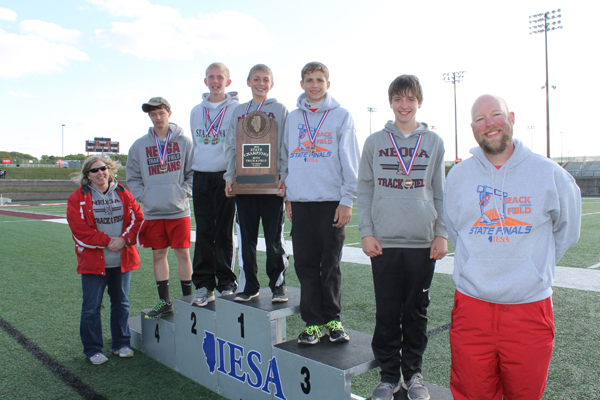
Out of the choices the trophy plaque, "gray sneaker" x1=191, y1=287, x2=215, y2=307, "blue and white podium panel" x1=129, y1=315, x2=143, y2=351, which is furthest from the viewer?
"blue and white podium panel" x1=129, y1=315, x2=143, y2=351

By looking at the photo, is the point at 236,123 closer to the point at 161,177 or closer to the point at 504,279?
the point at 161,177

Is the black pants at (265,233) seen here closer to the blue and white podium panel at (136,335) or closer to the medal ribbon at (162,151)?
the medal ribbon at (162,151)

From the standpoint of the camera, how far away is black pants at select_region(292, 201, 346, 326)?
266 centimetres

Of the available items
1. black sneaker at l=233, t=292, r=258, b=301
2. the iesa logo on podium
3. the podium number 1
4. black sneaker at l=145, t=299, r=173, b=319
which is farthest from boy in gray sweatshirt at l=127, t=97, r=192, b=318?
the podium number 1

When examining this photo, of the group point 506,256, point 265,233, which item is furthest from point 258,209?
point 506,256

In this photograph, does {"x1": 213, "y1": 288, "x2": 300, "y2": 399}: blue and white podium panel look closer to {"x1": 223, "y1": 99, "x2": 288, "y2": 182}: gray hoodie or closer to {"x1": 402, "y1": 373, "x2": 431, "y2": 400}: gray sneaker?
{"x1": 402, "y1": 373, "x2": 431, "y2": 400}: gray sneaker

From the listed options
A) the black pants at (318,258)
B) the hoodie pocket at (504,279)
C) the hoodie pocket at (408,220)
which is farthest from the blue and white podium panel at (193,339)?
the hoodie pocket at (504,279)

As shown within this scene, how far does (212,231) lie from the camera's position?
142 inches

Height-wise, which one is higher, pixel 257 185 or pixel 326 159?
pixel 326 159

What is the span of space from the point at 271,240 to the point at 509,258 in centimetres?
173

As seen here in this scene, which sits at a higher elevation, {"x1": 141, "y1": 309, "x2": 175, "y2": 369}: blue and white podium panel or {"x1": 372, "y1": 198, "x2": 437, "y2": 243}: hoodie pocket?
{"x1": 372, "y1": 198, "x2": 437, "y2": 243}: hoodie pocket

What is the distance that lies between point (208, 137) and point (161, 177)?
0.62m

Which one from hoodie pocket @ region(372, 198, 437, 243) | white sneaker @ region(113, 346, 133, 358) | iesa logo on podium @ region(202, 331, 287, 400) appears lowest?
white sneaker @ region(113, 346, 133, 358)

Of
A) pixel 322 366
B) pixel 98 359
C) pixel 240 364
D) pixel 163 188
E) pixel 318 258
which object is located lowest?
pixel 98 359
